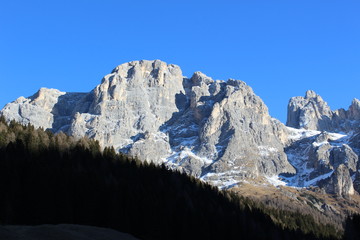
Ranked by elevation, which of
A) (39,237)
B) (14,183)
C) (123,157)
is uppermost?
(123,157)

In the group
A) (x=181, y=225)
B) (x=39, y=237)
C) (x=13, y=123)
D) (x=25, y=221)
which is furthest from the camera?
(x=13, y=123)

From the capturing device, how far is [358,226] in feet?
358

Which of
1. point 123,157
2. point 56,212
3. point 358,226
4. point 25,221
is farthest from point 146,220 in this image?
point 358,226

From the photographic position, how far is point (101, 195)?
89500 mm

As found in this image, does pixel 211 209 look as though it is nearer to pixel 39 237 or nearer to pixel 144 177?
pixel 144 177

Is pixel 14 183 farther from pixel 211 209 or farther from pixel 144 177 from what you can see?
pixel 211 209

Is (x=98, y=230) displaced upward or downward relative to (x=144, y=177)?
downward

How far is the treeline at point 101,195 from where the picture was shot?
81.6 m

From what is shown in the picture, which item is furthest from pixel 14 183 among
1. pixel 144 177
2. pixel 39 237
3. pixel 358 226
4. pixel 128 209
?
pixel 358 226

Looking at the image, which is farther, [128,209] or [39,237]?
[128,209]

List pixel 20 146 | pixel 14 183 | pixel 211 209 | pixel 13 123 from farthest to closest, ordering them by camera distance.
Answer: pixel 13 123, pixel 211 209, pixel 20 146, pixel 14 183

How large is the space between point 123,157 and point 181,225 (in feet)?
139

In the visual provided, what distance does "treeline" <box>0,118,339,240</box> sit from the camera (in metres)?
81.6

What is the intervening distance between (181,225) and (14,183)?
113 feet
